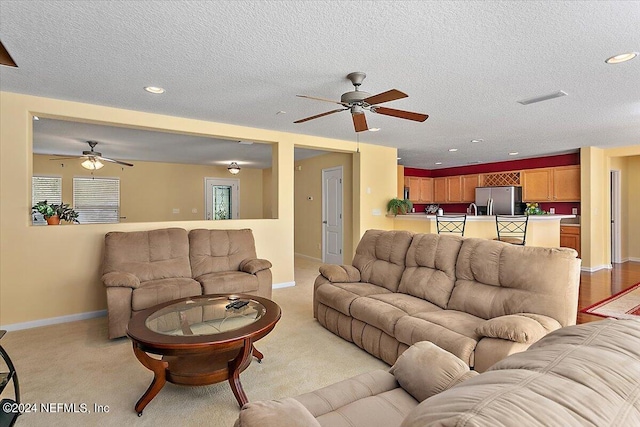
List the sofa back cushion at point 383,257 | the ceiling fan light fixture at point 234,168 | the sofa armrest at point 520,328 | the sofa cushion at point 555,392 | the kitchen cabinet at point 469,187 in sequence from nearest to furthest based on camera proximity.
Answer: the sofa cushion at point 555,392
the sofa armrest at point 520,328
the sofa back cushion at point 383,257
the ceiling fan light fixture at point 234,168
the kitchen cabinet at point 469,187

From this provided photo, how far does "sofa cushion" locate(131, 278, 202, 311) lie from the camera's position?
128 inches

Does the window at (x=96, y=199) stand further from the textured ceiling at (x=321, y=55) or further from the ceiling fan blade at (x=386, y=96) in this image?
the ceiling fan blade at (x=386, y=96)

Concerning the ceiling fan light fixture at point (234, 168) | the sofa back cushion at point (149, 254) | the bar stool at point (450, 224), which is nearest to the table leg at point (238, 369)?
the sofa back cushion at point (149, 254)

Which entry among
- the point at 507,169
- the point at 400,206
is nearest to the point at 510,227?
the point at 400,206

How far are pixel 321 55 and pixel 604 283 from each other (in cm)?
598

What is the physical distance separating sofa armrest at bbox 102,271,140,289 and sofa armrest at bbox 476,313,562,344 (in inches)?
121

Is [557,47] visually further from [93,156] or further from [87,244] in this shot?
[93,156]

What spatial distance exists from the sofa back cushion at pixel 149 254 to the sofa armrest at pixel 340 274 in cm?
166

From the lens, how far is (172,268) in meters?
3.92

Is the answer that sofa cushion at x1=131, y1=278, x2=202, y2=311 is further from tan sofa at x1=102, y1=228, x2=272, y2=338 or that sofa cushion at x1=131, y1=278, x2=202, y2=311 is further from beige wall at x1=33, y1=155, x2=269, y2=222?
beige wall at x1=33, y1=155, x2=269, y2=222

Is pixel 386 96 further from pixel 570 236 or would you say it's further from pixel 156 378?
pixel 570 236

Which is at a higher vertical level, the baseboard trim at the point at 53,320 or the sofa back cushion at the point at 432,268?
the sofa back cushion at the point at 432,268

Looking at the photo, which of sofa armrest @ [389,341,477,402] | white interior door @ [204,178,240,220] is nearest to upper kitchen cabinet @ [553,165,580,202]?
sofa armrest @ [389,341,477,402]

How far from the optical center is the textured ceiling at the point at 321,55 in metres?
2.06
